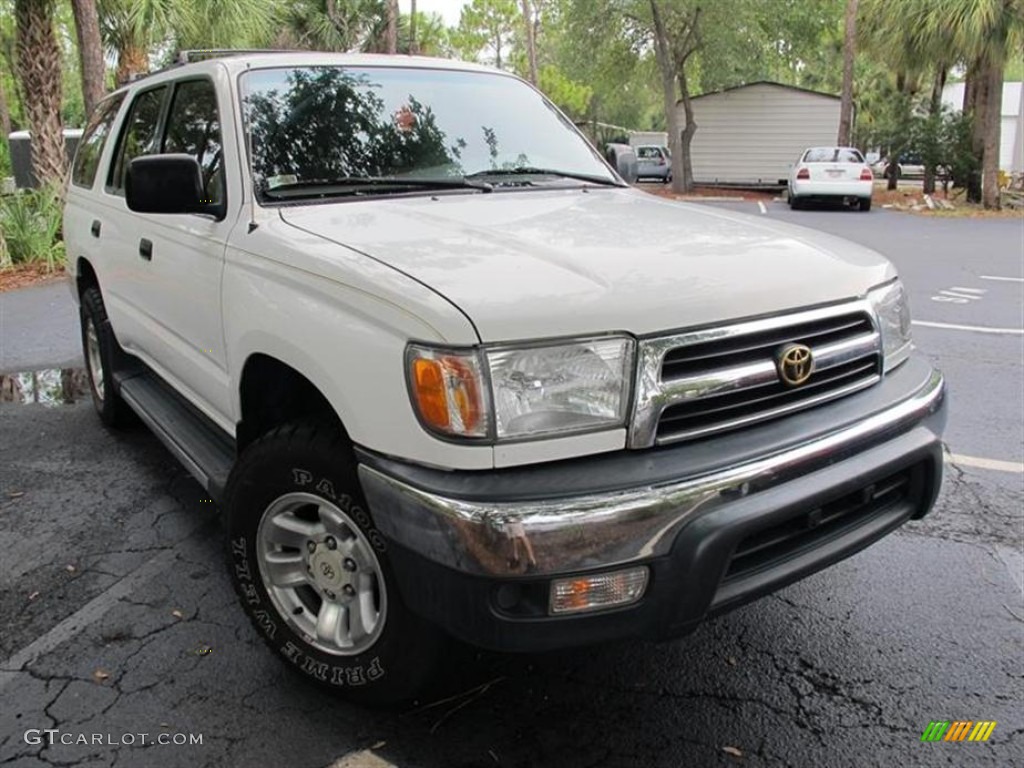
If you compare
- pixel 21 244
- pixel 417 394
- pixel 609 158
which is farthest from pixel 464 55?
pixel 417 394

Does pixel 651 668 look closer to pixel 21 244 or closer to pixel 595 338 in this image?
pixel 595 338

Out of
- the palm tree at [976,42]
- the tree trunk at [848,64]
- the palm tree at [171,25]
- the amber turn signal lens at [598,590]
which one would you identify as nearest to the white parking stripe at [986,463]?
the amber turn signal lens at [598,590]

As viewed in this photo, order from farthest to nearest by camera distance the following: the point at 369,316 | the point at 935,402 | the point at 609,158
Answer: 1. the point at 609,158
2. the point at 935,402
3. the point at 369,316

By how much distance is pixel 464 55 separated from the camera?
46.1 m

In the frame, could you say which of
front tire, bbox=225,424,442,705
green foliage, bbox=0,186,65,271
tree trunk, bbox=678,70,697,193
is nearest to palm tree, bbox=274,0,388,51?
tree trunk, bbox=678,70,697,193

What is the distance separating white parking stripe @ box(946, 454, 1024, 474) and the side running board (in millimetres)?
Result: 3707

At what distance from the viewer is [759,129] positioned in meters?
31.2

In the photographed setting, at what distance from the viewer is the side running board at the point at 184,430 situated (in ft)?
10.6

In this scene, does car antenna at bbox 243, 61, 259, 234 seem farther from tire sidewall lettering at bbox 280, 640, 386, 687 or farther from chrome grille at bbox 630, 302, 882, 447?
chrome grille at bbox 630, 302, 882, 447

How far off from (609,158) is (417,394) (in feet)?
9.58

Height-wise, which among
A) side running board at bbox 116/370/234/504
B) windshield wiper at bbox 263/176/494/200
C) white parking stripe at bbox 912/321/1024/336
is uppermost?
windshield wiper at bbox 263/176/494/200

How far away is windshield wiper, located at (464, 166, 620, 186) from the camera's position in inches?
133

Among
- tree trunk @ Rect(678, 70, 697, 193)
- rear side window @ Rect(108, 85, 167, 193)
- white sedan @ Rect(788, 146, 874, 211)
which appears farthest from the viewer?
tree trunk @ Rect(678, 70, 697, 193)

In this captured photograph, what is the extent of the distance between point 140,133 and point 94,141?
1013 millimetres
